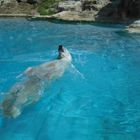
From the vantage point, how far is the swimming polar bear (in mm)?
10562

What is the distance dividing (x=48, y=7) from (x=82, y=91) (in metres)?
36.6

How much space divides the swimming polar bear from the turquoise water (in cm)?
29

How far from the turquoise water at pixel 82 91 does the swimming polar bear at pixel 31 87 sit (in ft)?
0.94

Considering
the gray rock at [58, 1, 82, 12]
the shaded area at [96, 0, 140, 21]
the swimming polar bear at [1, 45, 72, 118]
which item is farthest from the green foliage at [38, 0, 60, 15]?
the swimming polar bear at [1, 45, 72, 118]

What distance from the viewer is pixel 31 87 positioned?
12266 millimetres

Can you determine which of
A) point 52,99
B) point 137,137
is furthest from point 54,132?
point 52,99

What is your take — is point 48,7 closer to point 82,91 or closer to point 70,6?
point 70,6

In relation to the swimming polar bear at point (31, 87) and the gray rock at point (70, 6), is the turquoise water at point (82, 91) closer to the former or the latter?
the swimming polar bear at point (31, 87)

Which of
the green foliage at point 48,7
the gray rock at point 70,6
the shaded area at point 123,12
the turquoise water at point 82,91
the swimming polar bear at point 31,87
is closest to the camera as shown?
the swimming polar bear at point 31,87

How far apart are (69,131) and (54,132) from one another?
1.29 ft

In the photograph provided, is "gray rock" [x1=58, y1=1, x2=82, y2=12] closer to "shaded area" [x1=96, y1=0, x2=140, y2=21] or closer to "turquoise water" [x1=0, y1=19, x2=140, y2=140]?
"shaded area" [x1=96, y1=0, x2=140, y2=21]

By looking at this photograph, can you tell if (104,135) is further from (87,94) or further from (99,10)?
(99,10)

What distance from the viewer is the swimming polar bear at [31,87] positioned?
34.7 feet

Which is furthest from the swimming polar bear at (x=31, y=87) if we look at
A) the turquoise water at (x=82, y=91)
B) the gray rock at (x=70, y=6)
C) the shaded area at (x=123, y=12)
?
the gray rock at (x=70, y=6)
